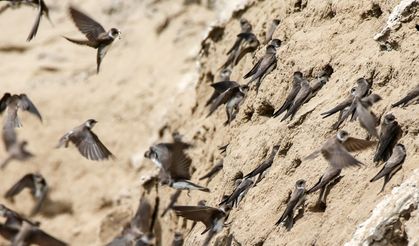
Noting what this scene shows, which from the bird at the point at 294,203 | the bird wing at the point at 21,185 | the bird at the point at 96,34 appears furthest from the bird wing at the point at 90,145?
the bird at the point at 294,203

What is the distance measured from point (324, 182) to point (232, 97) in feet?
7.14

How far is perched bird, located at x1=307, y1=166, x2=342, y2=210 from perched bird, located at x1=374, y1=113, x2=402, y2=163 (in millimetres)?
231

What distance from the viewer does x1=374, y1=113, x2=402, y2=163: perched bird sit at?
5.88m

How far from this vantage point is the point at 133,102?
38.1ft

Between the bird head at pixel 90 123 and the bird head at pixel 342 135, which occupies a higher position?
the bird head at pixel 90 123

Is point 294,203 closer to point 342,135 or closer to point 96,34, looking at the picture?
point 342,135

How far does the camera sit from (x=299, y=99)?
22.9 ft

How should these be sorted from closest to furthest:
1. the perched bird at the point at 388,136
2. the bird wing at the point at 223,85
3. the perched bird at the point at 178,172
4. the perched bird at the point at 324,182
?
the perched bird at the point at 388,136 → the perched bird at the point at 324,182 → the perched bird at the point at 178,172 → the bird wing at the point at 223,85

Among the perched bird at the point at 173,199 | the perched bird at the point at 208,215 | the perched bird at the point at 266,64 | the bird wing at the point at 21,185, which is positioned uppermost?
the perched bird at the point at 266,64

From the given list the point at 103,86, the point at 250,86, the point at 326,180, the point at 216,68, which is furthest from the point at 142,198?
the point at 326,180

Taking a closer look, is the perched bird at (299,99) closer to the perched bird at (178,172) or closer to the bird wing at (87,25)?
the perched bird at (178,172)

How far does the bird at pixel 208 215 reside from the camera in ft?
22.5

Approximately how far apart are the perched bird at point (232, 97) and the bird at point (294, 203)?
5.99 feet

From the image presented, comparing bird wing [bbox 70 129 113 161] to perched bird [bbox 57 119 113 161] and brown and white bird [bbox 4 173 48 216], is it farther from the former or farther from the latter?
brown and white bird [bbox 4 173 48 216]
